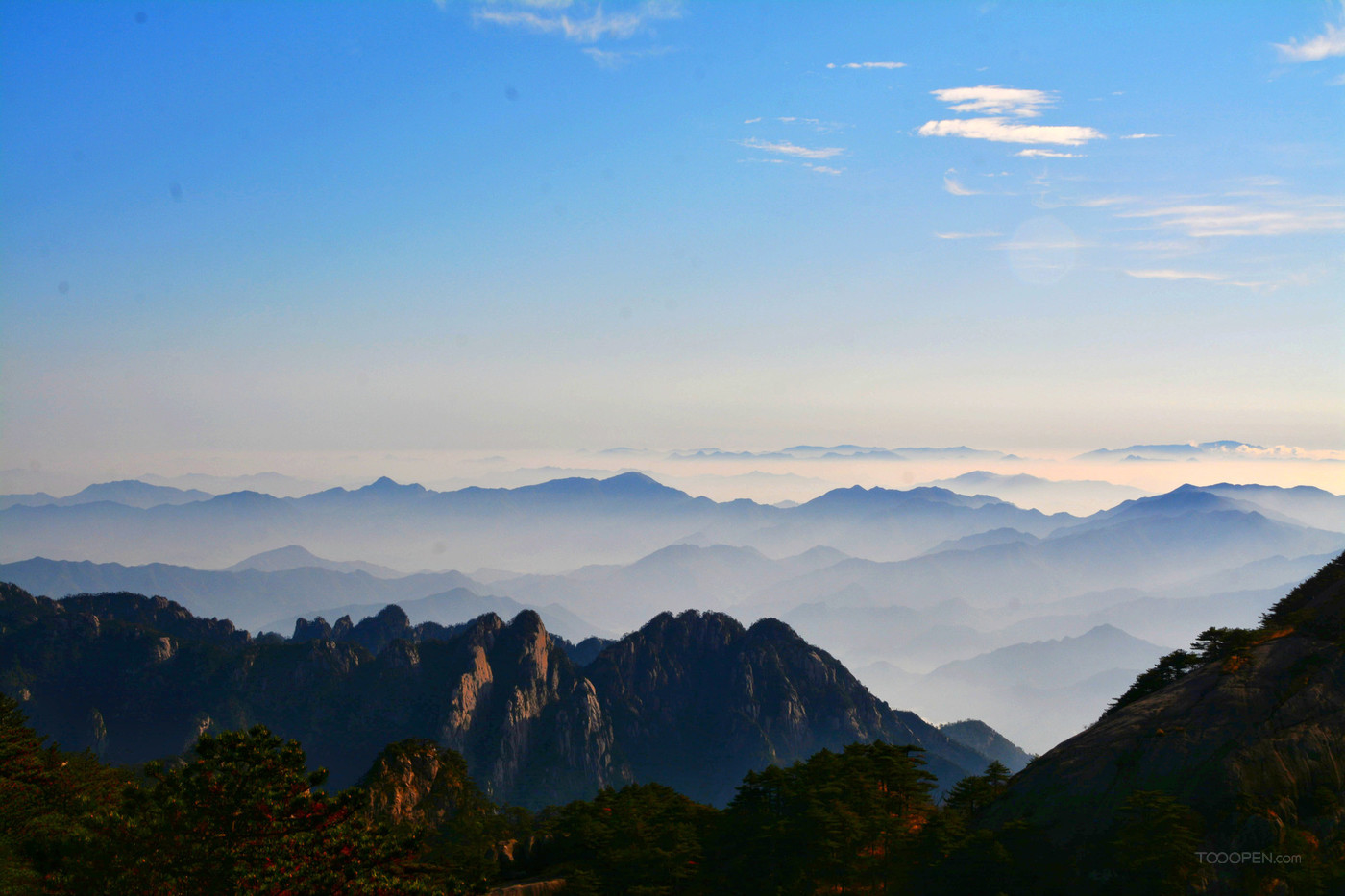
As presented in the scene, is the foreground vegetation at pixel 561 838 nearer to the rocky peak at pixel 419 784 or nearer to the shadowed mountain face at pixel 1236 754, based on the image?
the shadowed mountain face at pixel 1236 754

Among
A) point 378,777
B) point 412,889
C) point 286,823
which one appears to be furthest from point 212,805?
point 378,777

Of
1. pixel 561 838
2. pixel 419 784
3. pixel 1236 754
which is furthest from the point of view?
pixel 419 784

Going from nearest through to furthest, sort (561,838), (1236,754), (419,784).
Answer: (1236,754)
(561,838)
(419,784)

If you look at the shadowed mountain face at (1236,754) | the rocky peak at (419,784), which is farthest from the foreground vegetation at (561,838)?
the rocky peak at (419,784)

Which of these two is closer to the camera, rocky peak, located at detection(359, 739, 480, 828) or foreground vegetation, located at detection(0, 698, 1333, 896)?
foreground vegetation, located at detection(0, 698, 1333, 896)

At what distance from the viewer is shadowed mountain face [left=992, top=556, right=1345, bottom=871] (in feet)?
167

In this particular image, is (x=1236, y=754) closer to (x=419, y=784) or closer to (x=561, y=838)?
(x=561, y=838)

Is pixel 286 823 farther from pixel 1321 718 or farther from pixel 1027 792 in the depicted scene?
pixel 1321 718

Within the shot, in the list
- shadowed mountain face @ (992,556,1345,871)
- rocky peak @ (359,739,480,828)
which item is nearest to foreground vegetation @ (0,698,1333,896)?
shadowed mountain face @ (992,556,1345,871)

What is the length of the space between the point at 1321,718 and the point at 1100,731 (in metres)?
14.0

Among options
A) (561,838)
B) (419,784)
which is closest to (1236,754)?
(561,838)

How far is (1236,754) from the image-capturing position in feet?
178

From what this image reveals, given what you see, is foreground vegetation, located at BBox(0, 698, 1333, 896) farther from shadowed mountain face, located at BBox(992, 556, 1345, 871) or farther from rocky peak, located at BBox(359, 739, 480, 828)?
rocky peak, located at BBox(359, 739, 480, 828)

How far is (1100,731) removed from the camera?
64438mm
